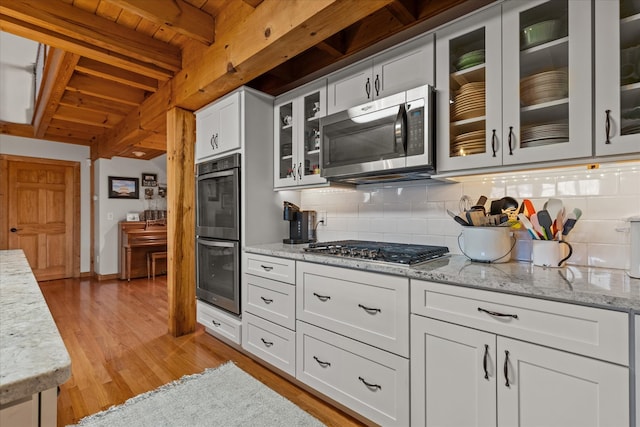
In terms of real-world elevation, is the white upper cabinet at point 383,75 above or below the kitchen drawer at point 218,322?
above

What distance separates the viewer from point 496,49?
1.55m

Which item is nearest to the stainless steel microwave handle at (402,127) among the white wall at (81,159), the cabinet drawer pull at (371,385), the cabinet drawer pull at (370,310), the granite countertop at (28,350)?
the cabinet drawer pull at (370,310)

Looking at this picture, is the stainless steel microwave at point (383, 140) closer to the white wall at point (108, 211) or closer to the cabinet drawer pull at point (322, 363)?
the cabinet drawer pull at point (322, 363)

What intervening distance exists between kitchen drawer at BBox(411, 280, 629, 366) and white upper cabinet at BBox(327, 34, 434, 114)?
3.91ft

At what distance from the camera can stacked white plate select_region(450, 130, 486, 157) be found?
1.63m

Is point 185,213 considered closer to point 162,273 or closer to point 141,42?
point 141,42

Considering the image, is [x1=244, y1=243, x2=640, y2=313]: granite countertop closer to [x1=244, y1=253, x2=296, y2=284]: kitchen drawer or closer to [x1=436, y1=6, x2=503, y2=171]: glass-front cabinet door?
[x1=244, y1=253, x2=296, y2=284]: kitchen drawer

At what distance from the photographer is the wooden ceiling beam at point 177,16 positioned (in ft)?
6.12

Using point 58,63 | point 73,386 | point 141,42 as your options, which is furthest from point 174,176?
point 73,386

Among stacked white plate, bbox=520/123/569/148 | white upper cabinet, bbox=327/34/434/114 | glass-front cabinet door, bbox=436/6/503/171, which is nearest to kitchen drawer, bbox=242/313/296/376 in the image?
glass-front cabinet door, bbox=436/6/503/171

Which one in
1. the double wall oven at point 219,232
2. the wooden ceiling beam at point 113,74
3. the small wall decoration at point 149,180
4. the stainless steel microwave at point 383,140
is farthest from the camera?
the small wall decoration at point 149,180

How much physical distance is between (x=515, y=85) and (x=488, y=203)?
2.18 feet

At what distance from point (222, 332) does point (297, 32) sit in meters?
2.39

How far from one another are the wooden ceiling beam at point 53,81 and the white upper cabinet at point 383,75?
2261 millimetres
